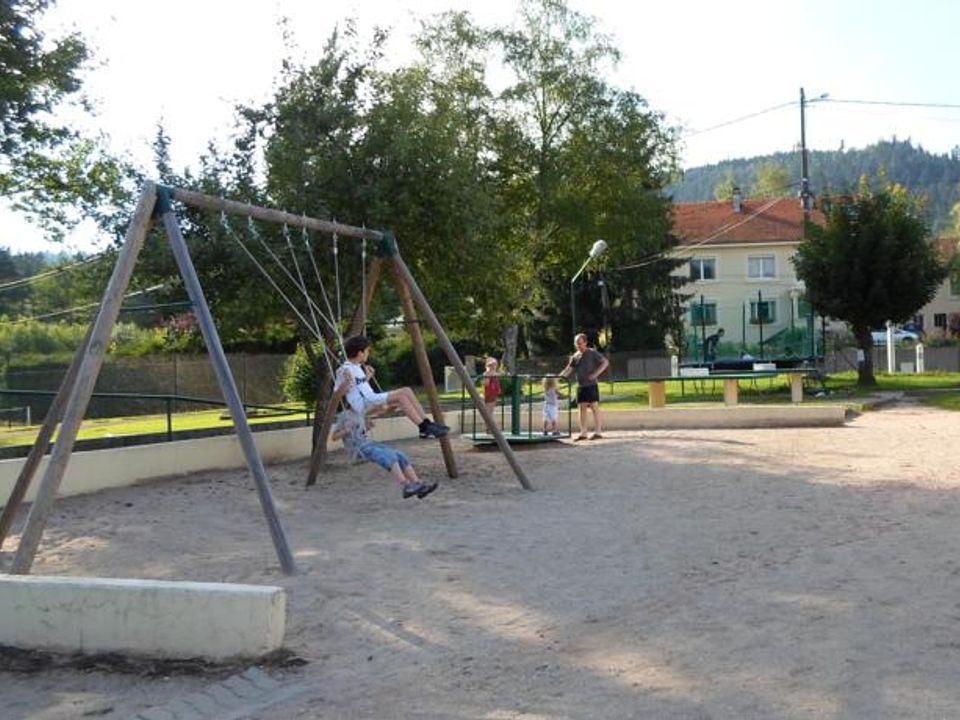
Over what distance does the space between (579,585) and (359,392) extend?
3.63 metres

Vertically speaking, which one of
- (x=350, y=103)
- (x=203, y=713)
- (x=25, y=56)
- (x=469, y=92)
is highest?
(x=469, y=92)

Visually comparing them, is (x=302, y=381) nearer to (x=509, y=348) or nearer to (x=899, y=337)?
(x=509, y=348)

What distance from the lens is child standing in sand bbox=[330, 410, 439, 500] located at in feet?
30.9

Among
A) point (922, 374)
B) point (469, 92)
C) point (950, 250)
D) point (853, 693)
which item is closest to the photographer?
point (853, 693)

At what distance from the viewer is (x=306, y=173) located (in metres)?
12.9

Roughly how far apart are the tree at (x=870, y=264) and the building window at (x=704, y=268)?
35.1m

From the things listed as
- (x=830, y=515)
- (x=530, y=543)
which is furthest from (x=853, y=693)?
(x=830, y=515)

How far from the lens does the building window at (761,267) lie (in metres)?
63.3

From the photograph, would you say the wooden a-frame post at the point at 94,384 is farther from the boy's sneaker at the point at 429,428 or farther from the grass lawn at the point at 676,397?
the grass lawn at the point at 676,397

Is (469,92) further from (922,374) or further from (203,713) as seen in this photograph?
(203,713)

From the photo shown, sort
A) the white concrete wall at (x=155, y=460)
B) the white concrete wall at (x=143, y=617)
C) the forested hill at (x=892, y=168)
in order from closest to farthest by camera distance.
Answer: the white concrete wall at (x=143, y=617), the white concrete wall at (x=155, y=460), the forested hill at (x=892, y=168)

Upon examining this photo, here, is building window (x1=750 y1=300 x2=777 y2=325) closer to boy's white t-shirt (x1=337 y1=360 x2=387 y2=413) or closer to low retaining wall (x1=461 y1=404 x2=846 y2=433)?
low retaining wall (x1=461 y1=404 x2=846 y2=433)

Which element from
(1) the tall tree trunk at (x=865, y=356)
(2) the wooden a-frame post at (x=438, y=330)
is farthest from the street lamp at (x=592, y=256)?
(2) the wooden a-frame post at (x=438, y=330)

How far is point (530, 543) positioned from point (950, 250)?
209 feet
